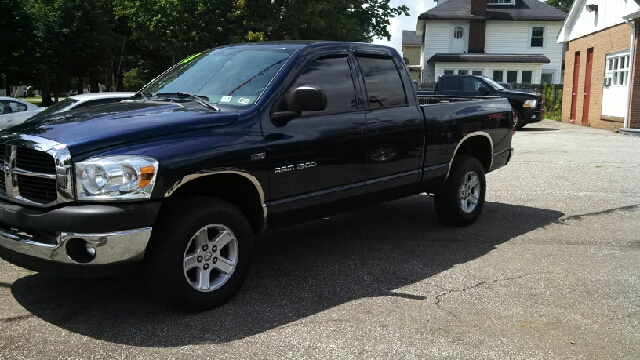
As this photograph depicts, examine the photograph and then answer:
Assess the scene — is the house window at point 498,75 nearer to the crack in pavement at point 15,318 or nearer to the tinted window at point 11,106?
the tinted window at point 11,106

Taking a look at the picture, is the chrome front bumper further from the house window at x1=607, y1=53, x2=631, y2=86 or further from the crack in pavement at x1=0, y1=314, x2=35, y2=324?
the house window at x1=607, y1=53, x2=631, y2=86

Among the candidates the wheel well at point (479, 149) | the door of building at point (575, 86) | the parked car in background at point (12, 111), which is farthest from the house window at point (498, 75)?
the wheel well at point (479, 149)

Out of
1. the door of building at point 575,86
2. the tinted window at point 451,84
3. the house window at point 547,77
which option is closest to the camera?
the tinted window at point 451,84

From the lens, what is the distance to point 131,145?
12.8ft

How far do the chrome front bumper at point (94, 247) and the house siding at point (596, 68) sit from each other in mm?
18781

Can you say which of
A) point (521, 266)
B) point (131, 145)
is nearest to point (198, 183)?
point (131, 145)

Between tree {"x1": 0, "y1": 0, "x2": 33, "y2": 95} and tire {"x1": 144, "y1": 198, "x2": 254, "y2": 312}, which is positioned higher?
tree {"x1": 0, "y1": 0, "x2": 33, "y2": 95}

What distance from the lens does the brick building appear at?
1892cm

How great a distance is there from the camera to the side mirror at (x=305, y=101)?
4.56 m

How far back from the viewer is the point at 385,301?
456cm

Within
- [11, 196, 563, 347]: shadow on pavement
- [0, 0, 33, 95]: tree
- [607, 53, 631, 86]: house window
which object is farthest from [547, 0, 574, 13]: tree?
[11, 196, 563, 347]: shadow on pavement

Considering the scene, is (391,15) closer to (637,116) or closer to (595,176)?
(637,116)

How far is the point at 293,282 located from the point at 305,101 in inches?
59.3

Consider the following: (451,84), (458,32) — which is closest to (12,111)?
(451,84)
